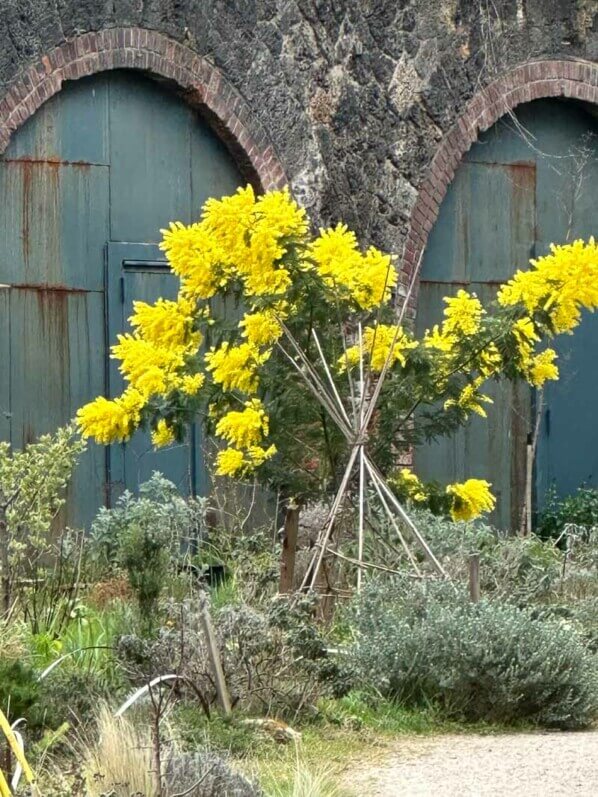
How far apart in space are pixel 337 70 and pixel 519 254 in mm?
2393

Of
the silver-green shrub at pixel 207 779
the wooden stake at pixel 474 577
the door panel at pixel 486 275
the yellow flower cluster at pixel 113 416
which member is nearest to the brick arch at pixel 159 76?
the door panel at pixel 486 275

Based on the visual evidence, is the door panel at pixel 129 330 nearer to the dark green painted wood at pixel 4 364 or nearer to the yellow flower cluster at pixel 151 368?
the dark green painted wood at pixel 4 364

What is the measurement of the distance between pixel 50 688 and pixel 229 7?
651cm

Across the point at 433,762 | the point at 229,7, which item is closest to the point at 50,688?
the point at 433,762

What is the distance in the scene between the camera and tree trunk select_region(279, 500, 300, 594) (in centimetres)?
844

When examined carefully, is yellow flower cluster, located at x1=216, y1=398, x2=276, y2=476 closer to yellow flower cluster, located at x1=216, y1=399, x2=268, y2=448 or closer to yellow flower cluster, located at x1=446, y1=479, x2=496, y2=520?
yellow flower cluster, located at x1=216, y1=399, x2=268, y2=448

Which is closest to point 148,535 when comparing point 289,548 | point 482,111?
point 289,548

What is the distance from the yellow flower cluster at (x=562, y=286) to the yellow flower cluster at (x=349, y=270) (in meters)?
0.77

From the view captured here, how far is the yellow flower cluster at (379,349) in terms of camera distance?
911cm

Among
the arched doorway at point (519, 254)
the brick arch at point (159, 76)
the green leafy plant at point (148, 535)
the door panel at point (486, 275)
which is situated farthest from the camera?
the arched doorway at point (519, 254)

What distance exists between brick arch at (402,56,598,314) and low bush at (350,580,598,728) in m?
5.54

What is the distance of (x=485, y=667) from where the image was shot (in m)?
7.32

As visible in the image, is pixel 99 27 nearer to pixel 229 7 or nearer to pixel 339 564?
pixel 229 7

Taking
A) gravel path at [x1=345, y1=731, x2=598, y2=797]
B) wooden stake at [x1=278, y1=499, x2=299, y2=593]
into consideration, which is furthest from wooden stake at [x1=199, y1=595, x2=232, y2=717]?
wooden stake at [x1=278, y1=499, x2=299, y2=593]
